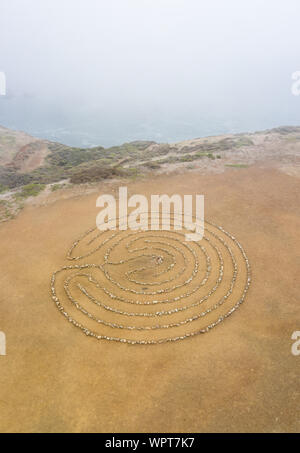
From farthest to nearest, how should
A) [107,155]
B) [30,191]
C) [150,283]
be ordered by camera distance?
[107,155] → [30,191] → [150,283]

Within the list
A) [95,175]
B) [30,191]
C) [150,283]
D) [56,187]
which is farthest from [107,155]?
[150,283]

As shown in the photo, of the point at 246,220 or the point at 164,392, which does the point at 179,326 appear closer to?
the point at 164,392

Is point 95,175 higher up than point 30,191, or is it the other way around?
point 95,175

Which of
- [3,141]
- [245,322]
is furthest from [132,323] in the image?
[3,141]

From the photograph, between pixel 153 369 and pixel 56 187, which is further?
pixel 56 187

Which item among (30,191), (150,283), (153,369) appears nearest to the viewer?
(153,369)

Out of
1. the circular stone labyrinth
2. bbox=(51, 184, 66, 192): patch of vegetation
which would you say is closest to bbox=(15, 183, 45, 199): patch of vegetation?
bbox=(51, 184, 66, 192): patch of vegetation

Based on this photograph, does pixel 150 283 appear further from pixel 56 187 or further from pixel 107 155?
pixel 107 155

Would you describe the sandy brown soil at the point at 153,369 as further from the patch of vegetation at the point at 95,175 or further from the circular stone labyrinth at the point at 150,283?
the patch of vegetation at the point at 95,175
